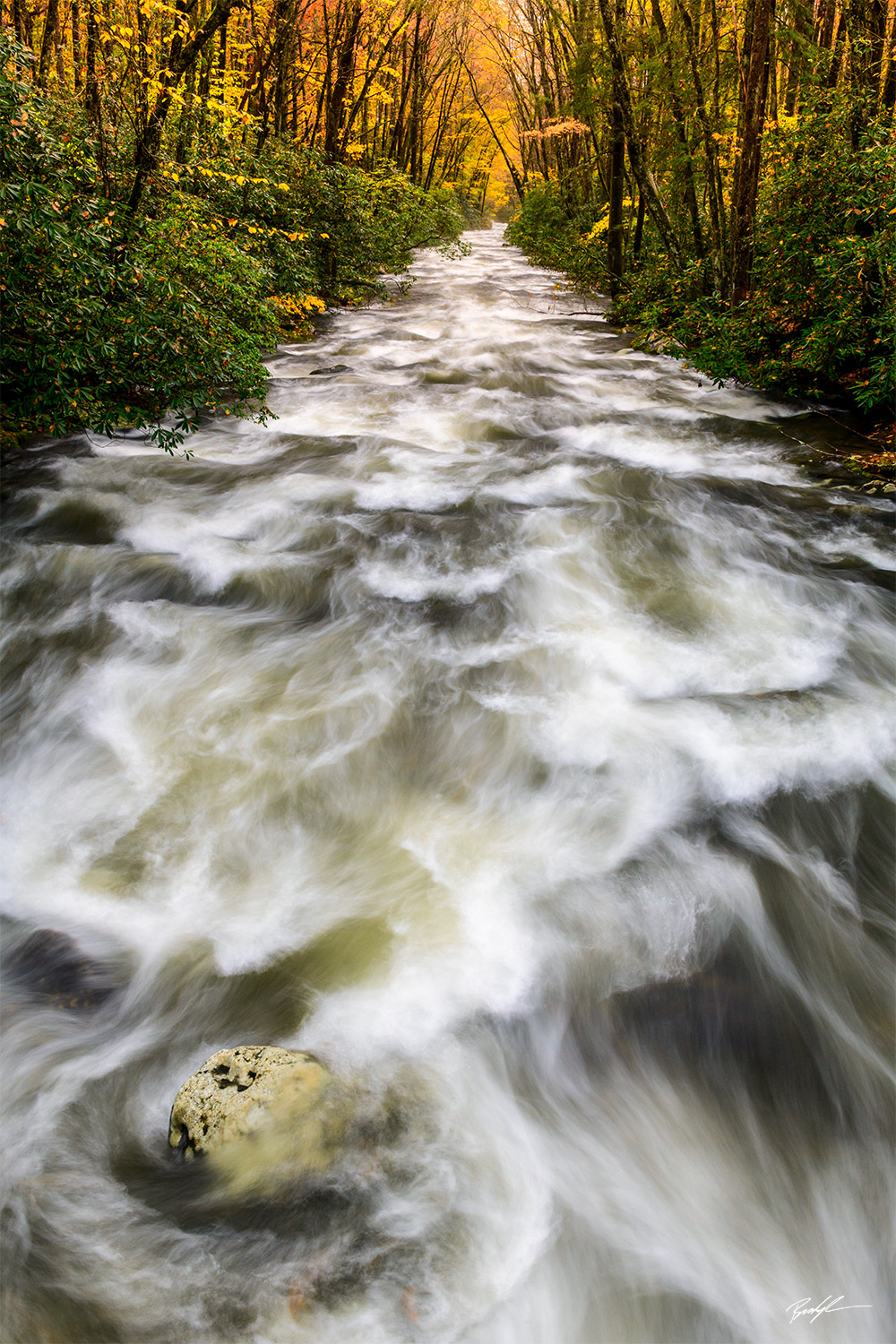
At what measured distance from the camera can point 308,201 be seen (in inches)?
480

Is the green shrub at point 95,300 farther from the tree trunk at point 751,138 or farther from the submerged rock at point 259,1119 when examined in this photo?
the tree trunk at point 751,138

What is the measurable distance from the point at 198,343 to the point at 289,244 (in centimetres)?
643

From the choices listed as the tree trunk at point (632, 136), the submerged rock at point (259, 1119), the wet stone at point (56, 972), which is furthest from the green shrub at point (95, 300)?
the tree trunk at point (632, 136)

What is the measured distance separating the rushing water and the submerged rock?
10cm

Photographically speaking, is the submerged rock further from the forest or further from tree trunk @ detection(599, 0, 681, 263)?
tree trunk @ detection(599, 0, 681, 263)
